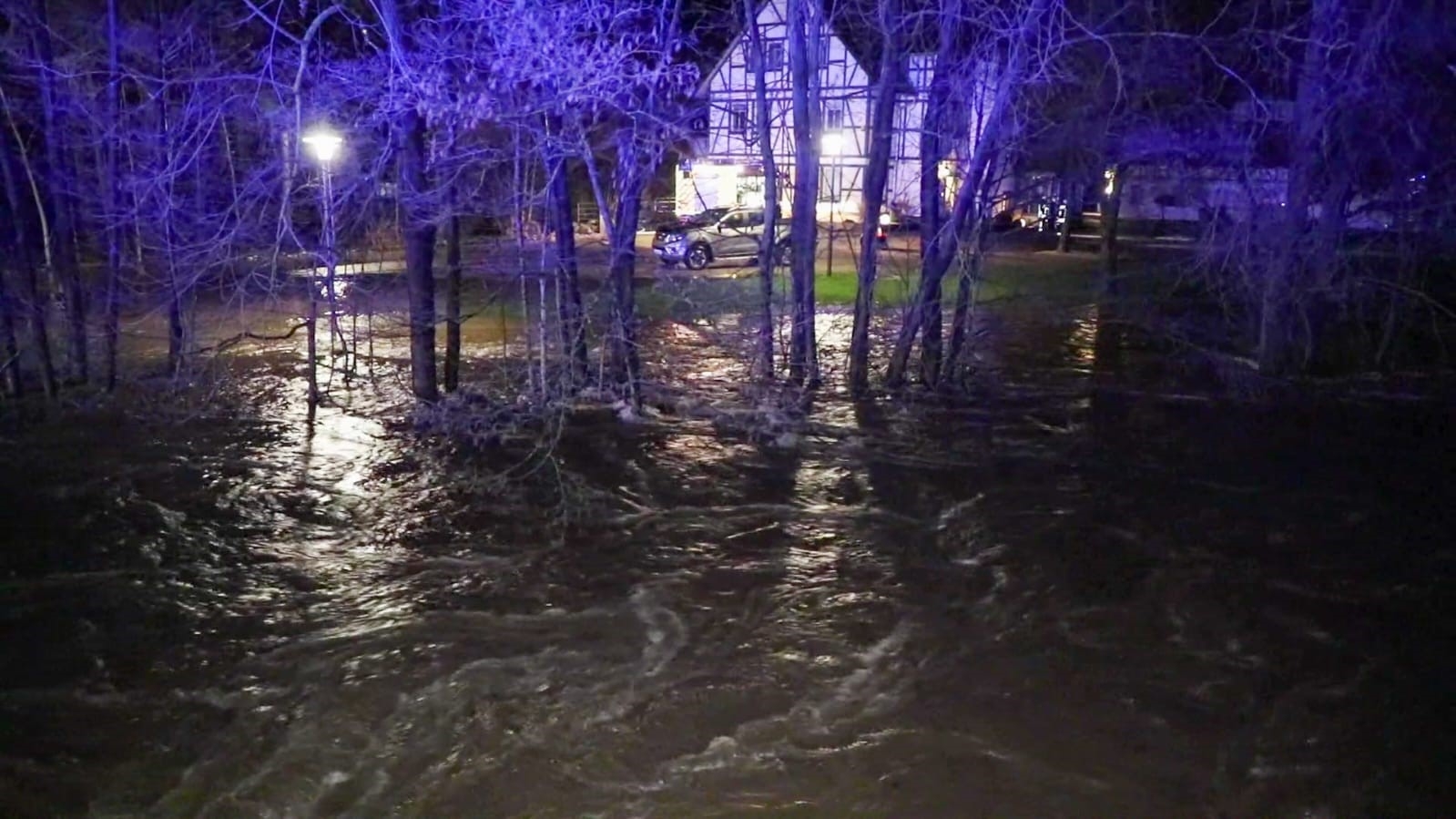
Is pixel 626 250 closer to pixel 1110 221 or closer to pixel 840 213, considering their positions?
pixel 840 213

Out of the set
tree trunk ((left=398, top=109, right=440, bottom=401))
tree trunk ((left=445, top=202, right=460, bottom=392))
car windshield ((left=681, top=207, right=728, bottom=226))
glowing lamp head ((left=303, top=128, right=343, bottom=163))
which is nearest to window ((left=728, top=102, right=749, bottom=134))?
tree trunk ((left=445, top=202, right=460, bottom=392))

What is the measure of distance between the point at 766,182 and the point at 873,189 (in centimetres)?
132

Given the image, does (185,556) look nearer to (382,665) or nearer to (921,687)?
(382,665)

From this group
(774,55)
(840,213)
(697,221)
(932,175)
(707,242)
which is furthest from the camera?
(697,221)

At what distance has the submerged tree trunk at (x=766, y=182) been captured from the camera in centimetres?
1404

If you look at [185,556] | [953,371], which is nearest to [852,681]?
[185,556]

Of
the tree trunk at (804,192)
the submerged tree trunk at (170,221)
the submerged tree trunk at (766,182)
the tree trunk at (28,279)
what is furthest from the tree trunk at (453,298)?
the tree trunk at (28,279)

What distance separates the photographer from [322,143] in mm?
11695

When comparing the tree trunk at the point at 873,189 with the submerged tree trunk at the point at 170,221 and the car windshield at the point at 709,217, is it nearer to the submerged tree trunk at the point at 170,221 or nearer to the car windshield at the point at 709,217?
the submerged tree trunk at the point at 170,221

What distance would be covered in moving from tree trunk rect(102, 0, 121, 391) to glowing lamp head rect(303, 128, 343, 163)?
2.06 m

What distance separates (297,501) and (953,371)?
841 cm

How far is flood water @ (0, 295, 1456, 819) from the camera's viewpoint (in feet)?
19.1

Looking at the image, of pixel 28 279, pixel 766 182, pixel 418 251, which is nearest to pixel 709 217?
pixel 766 182

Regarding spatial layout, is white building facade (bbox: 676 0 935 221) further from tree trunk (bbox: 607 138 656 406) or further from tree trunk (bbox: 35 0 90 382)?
tree trunk (bbox: 35 0 90 382)
